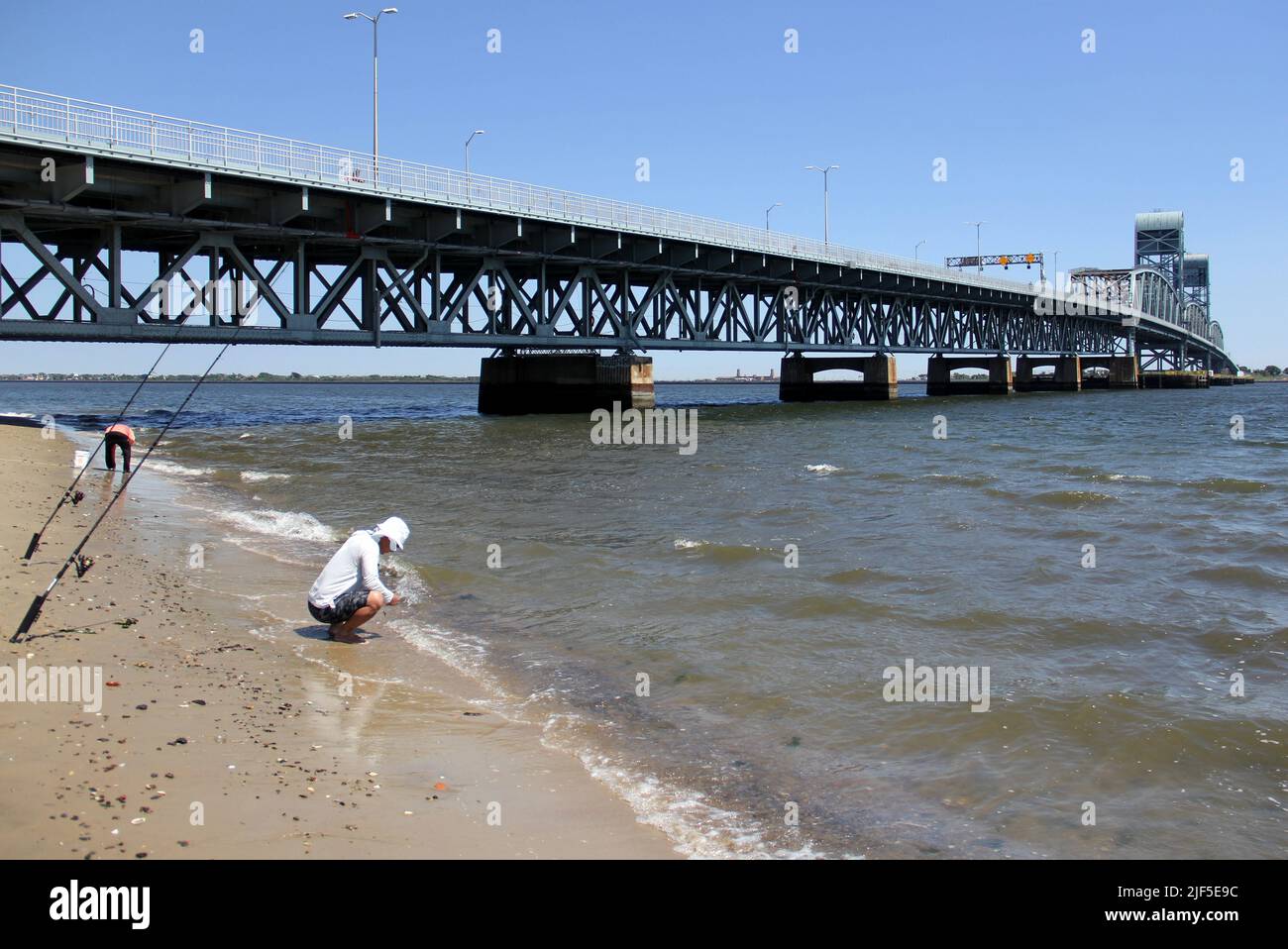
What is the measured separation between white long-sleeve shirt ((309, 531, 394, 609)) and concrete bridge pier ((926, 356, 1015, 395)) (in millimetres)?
109297

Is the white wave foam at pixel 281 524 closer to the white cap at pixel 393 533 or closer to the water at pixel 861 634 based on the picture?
the water at pixel 861 634

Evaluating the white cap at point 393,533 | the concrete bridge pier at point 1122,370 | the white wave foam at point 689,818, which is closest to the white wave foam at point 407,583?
the white cap at point 393,533

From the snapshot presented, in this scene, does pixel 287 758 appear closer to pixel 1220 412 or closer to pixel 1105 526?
pixel 1105 526

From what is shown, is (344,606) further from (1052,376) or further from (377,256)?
(1052,376)

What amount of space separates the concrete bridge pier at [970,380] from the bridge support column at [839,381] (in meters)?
27.1

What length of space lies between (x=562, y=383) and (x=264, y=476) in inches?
1432

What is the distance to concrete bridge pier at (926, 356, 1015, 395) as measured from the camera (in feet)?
365

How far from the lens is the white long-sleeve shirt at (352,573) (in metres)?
9.55

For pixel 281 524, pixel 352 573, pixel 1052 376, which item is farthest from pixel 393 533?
pixel 1052 376

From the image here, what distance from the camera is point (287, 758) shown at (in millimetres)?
6172

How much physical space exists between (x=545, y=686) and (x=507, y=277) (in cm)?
4406

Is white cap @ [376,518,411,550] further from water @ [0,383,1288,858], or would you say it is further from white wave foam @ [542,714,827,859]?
white wave foam @ [542,714,827,859]

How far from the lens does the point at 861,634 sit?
10508mm
